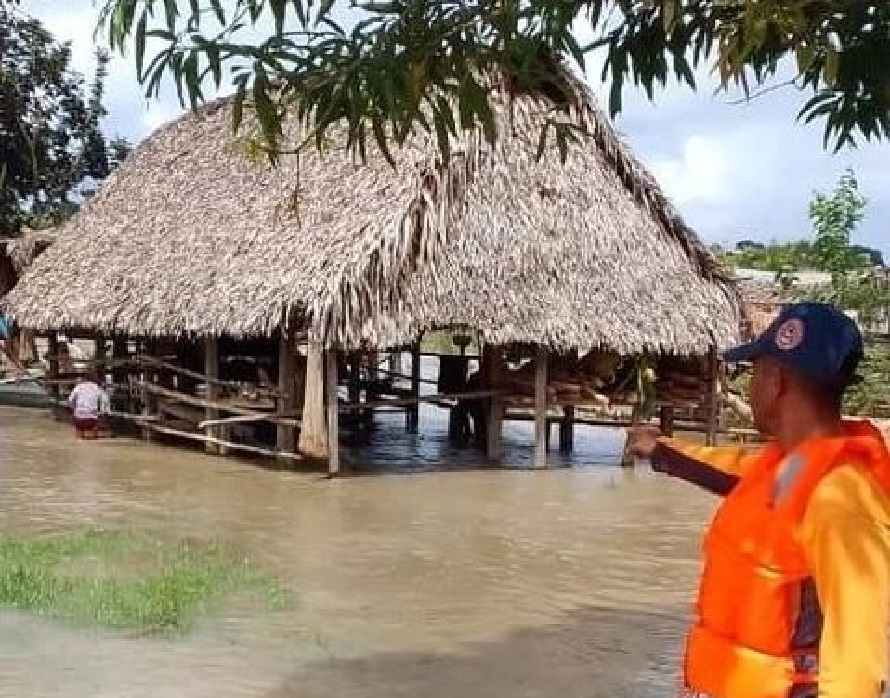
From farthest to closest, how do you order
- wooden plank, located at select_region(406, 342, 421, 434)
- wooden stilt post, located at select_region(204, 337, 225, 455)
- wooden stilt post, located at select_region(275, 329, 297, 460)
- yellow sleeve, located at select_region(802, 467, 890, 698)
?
wooden plank, located at select_region(406, 342, 421, 434), wooden stilt post, located at select_region(204, 337, 225, 455), wooden stilt post, located at select_region(275, 329, 297, 460), yellow sleeve, located at select_region(802, 467, 890, 698)

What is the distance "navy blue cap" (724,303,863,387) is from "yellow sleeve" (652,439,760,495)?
31cm

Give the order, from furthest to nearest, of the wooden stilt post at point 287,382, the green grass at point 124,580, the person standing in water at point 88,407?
the person standing in water at point 88,407, the wooden stilt post at point 287,382, the green grass at point 124,580

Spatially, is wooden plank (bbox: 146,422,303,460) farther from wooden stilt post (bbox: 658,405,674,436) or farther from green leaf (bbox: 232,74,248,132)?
green leaf (bbox: 232,74,248,132)

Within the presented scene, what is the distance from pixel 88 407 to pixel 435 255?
217 inches

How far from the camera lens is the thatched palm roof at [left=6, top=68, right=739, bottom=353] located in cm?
1361

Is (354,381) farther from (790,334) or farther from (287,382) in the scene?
(790,334)

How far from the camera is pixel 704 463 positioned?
110 inches

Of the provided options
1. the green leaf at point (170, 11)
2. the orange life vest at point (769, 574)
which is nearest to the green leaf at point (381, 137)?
the green leaf at point (170, 11)

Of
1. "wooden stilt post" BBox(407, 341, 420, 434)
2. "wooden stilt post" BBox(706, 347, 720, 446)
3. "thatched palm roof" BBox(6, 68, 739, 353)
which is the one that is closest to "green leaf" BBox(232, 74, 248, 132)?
"thatched palm roof" BBox(6, 68, 739, 353)

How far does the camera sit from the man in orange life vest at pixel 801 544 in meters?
2.21

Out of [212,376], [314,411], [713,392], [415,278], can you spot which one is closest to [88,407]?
[212,376]

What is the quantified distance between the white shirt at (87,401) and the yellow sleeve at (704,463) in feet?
49.4

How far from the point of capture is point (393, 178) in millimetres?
14219

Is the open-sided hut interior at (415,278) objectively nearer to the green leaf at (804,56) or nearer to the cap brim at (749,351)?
the green leaf at (804,56)
